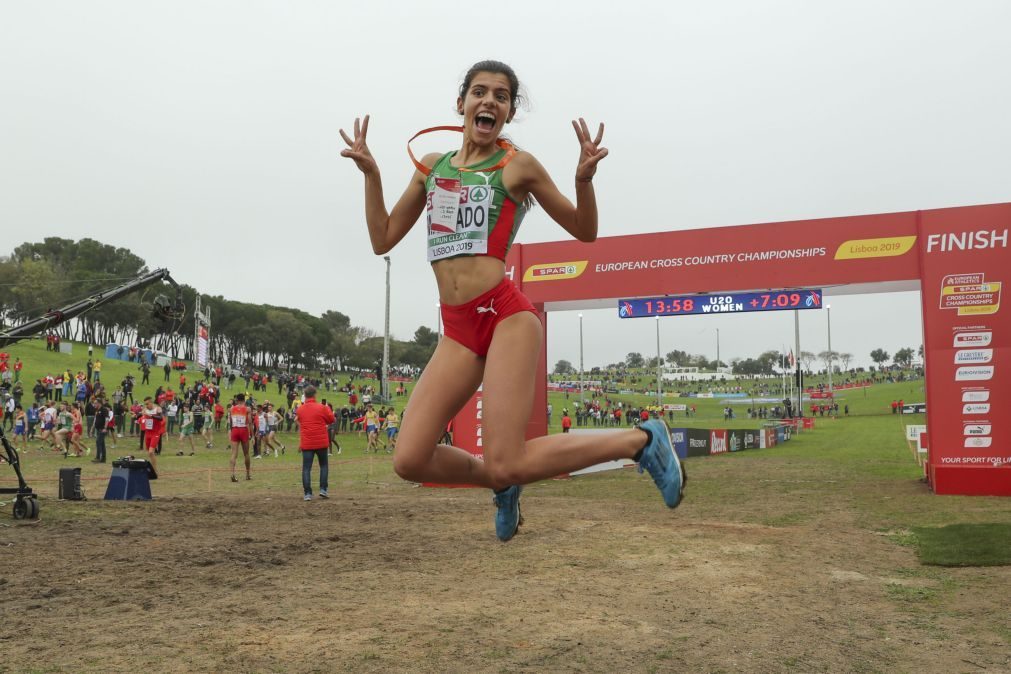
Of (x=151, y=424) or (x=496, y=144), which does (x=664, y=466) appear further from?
(x=151, y=424)

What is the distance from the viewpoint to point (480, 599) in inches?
279

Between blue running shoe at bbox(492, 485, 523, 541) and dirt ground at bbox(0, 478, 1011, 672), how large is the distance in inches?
51.4

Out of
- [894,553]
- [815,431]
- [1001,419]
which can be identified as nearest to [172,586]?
[894,553]

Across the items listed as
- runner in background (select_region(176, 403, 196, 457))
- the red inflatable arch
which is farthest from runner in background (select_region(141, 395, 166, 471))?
runner in background (select_region(176, 403, 196, 457))

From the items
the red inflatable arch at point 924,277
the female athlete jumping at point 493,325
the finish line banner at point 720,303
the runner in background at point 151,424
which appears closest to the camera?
the female athlete jumping at point 493,325

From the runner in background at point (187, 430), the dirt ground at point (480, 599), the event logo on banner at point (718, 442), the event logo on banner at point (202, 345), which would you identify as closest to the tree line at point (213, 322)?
the event logo on banner at point (202, 345)

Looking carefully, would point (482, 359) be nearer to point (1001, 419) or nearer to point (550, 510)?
point (550, 510)

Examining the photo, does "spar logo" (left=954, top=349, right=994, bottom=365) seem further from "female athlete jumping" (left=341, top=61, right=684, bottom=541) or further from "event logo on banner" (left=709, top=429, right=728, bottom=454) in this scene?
"event logo on banner" (left=709, top=429, right=728, bottom=454)

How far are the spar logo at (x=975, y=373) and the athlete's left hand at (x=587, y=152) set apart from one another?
47.7 ft

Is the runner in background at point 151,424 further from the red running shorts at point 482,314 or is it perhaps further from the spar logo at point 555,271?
the red running shorts at point 482,314

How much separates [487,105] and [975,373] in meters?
14.9

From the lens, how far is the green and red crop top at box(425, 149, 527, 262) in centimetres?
404

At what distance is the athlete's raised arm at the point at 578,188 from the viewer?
13.2ft

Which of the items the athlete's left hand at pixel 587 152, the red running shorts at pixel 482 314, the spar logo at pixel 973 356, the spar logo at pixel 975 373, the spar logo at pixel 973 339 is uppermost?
the athlete's left hand at pixel 587 152
